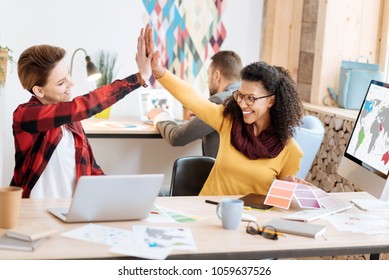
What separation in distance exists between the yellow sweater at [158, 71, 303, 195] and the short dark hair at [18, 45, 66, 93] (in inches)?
21.1

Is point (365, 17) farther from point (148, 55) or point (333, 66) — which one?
point (148, 55)

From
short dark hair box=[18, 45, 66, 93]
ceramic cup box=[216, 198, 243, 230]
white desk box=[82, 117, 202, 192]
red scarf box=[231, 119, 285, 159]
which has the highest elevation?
short dark hair box=[18, 45, 66, 93]

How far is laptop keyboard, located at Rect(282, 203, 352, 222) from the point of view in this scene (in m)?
2.41

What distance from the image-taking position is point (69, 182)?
A: 2.70m

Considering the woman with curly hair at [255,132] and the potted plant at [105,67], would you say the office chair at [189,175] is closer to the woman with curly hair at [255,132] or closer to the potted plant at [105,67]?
the woman with curly hair at [255,132]

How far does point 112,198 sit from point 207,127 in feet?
5.74

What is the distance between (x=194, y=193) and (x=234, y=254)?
1158 mm

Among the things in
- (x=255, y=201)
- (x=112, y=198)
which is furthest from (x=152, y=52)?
(x=112, y=198)

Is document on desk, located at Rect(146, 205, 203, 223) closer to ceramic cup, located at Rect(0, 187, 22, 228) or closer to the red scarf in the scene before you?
ceramic cup, located at Rect(0, 187, 22, 228)

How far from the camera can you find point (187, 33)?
199 inches

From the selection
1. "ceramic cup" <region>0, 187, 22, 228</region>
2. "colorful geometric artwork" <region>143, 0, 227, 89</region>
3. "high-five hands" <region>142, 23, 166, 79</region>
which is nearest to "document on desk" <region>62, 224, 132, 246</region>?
"ceramic cup" <region>0, 187, 22, 228</region>
